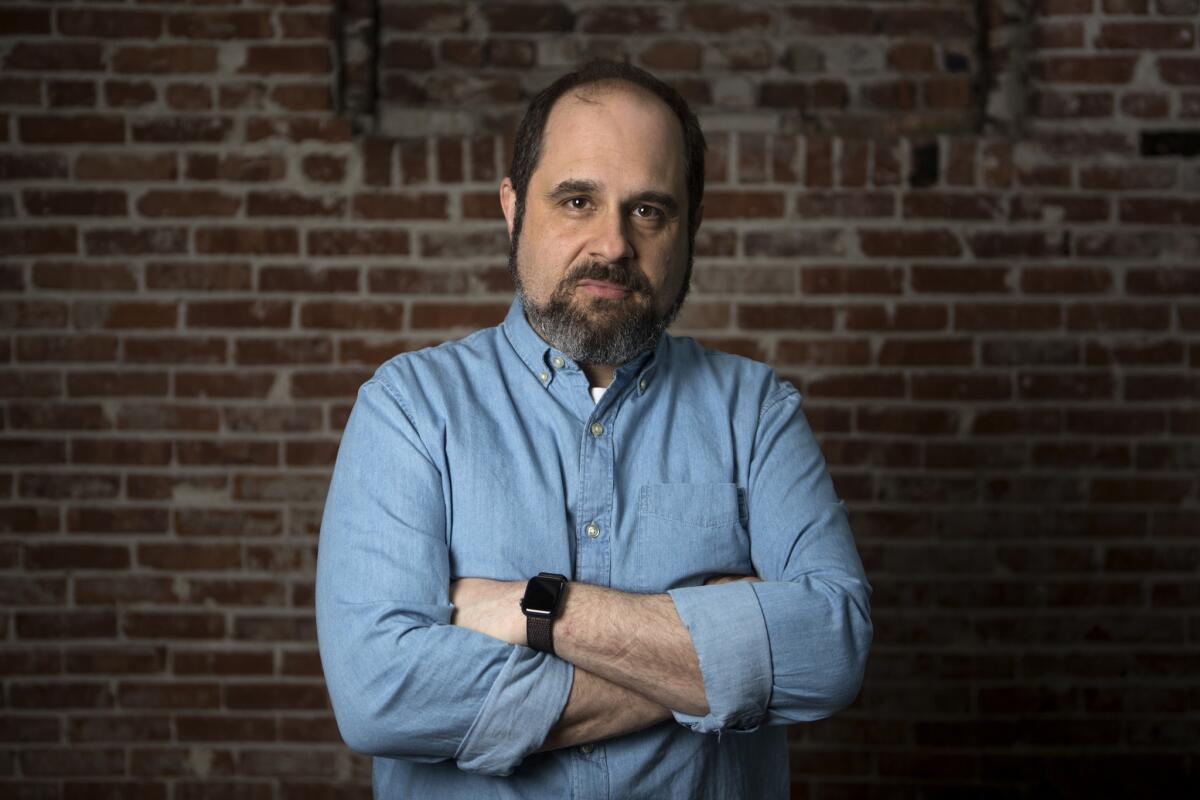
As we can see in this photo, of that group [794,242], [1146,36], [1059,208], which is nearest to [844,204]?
[794,242]

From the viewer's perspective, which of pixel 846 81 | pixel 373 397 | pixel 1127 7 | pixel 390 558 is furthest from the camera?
pixel 846 81

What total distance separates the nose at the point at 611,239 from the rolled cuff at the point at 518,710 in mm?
566

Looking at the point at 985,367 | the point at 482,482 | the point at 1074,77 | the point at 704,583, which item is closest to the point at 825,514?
the point at 704,583

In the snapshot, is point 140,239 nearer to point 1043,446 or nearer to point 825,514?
point 825,514

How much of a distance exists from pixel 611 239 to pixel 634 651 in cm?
58

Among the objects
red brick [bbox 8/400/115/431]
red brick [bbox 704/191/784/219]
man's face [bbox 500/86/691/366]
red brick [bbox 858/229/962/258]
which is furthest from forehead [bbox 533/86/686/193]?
red brick [bbox 8/400/115/431]

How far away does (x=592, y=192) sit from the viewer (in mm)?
1427

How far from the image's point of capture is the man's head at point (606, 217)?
55.9 inches

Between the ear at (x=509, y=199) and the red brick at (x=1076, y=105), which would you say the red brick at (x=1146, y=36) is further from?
the ear at (x=509, y=199)

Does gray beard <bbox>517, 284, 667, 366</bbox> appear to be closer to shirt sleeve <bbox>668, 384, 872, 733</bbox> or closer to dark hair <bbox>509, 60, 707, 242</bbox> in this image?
dark hair <bbox>509, 60, 707, 242</bbox>

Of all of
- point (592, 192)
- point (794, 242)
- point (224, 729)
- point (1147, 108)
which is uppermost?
point (1147, 108)

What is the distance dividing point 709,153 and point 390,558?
153cm

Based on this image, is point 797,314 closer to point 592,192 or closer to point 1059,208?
point 1059,208

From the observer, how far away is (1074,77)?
7.91 ft
